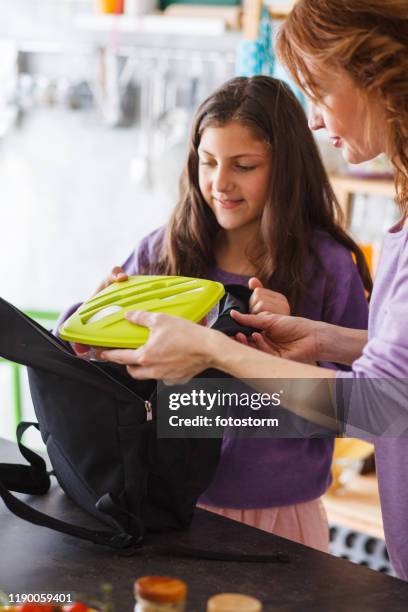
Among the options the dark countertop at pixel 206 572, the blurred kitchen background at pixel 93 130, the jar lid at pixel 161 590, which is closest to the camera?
the jar lid at pixel 161 590

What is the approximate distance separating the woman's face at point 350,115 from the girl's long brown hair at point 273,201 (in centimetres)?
43

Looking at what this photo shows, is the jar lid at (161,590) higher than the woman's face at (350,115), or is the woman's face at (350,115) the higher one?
the woman's face at (350,115)

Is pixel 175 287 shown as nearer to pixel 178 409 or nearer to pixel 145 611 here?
pixel 178 409

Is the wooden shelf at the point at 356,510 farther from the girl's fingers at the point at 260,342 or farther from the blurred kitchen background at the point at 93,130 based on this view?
the girl's fingers at the point at 260,342

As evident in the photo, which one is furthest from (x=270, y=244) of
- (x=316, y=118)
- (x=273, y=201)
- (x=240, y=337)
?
(x=316, y=118)

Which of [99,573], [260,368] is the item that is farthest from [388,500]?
[99,573]

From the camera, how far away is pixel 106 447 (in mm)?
1205

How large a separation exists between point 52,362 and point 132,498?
0.22 m

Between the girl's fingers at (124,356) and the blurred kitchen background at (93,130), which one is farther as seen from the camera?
the blurred kitchen background at (93,130)

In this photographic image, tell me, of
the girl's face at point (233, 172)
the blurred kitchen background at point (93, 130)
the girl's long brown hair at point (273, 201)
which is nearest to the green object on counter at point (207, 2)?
the blurred kitchen background at point (93, 130)

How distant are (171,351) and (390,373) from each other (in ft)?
0.94

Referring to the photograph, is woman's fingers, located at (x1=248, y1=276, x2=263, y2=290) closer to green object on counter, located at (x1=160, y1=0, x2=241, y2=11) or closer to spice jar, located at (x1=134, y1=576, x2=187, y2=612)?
spice jar, located at (x1=134, y1=576, x2=187, y2=612)

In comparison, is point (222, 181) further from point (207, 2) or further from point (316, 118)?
point (207, 2)

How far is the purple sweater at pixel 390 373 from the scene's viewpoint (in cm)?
110
